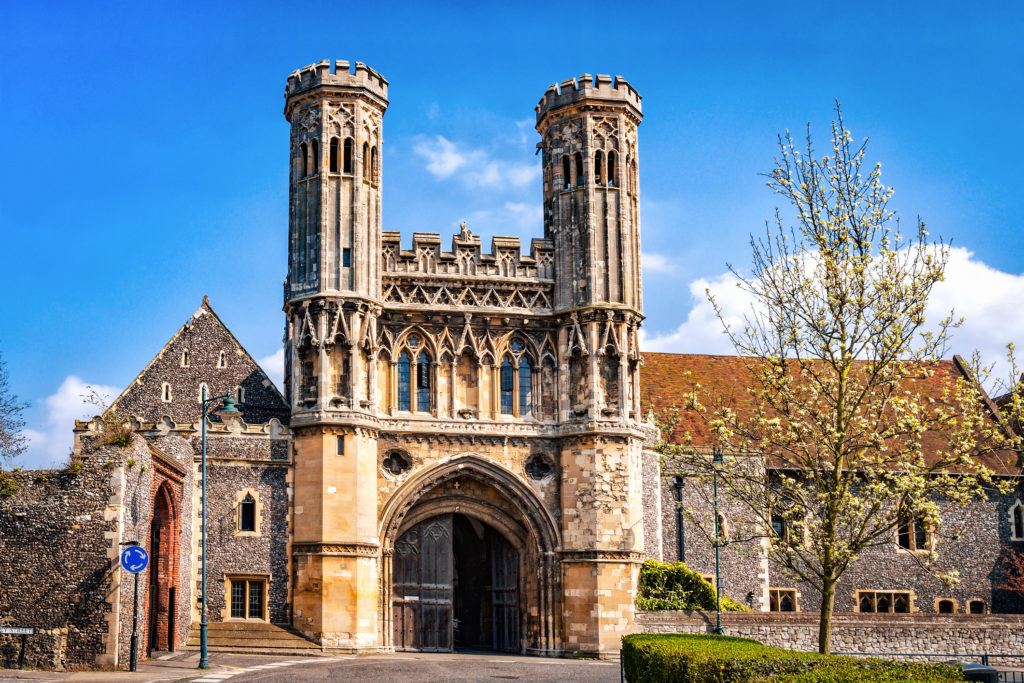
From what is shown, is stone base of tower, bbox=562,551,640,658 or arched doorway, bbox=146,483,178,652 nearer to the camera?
arched doorway, bbox=146,483,178,652

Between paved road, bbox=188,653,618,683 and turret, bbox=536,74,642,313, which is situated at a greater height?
turret, bbox=536,74,642,313

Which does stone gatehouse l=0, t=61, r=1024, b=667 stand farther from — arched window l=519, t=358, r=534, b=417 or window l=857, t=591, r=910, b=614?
window l=857, t=591, r=910, b=614

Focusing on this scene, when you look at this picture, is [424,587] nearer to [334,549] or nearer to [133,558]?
[334,549]

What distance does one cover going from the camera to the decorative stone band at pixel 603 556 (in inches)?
1356

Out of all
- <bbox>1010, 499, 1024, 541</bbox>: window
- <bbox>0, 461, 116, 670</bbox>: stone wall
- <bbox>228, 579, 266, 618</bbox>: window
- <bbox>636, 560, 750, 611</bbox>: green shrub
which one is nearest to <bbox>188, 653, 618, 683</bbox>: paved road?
<bbox>0, 461, 116, 670</bbox>: stone wall

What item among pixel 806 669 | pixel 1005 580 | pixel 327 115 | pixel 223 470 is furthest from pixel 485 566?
pixel 806 669

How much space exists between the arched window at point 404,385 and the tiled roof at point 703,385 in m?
10.3

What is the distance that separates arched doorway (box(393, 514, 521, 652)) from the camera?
3500 cm

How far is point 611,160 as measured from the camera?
37.3 m

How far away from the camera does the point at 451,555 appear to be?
35.7 meters

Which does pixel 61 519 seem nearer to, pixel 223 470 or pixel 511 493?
pixel 223 470

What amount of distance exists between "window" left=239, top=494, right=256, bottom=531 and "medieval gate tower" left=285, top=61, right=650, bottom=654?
1247mm

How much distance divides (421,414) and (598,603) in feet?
24.7

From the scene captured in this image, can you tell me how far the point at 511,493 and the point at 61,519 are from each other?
14.2 meters
